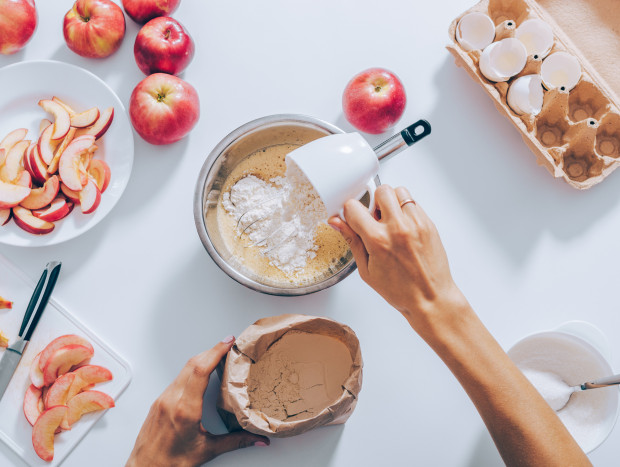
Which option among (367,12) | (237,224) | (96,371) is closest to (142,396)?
(96,371)

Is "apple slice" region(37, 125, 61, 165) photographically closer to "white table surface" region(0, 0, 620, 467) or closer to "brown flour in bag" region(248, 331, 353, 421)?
"white table surface" region(0, 0, 620, 467)

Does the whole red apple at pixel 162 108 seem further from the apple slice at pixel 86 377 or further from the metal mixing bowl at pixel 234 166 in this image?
the apple slice at pixel 86 377

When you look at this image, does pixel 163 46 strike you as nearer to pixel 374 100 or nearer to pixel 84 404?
pixel 374 100

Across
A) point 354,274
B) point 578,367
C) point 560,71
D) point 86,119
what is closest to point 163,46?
point 86,119

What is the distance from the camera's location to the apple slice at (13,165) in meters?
1.02

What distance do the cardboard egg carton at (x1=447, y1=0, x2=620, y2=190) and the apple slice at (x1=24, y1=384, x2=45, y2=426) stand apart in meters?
1.04

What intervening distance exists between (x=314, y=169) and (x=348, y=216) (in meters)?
0.09

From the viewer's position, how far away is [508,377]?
2.48 feet

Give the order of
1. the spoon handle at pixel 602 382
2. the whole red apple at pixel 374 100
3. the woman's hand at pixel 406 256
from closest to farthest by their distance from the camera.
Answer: the woman's hand at pixel 406 256, the spoon handle at pixel 602 382, the whole red apple at pixel 374 100

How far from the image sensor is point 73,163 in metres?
1.01

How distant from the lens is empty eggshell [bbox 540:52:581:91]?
1038 mm

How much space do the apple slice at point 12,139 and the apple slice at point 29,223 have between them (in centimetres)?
12

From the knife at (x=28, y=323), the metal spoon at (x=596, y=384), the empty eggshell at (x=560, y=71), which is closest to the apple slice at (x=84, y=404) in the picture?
the knife at (x=28, y=323)

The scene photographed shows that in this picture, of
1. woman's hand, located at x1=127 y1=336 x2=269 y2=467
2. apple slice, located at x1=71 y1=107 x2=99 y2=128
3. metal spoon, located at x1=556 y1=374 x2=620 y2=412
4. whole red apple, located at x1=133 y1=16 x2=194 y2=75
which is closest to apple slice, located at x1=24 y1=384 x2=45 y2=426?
woman's hand, located at x1=127 y1=336 x2=269 y2=467
